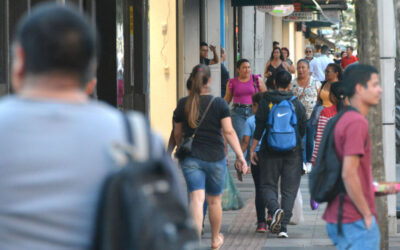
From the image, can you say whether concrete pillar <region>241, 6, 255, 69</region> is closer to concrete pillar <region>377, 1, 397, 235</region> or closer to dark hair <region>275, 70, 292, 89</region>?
dark hair <region>275, 70, 292, 89</region>

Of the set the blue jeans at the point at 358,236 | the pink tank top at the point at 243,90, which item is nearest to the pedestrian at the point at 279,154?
the blue jeans at the point at 358,236

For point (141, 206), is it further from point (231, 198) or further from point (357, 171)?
point (231, 198)

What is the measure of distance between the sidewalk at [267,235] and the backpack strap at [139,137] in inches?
252

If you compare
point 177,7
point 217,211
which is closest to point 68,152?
point 217,211

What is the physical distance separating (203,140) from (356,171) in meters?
3.32

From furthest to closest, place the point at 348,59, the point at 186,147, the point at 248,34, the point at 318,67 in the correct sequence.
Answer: the point at 248,34 → the point at 348,59 → the point at 318,67 → the point at 186,147

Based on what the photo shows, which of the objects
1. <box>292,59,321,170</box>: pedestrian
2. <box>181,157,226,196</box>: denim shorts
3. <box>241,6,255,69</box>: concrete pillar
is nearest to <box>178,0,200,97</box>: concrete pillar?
<box>292,59,321,170</box>: pedestrian

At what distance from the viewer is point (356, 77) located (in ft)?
18.0

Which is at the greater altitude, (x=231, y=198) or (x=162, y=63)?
(x=162, y=63)

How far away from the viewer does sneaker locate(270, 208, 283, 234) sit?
32.0ft

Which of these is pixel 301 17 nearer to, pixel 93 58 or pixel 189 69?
pixel 189 69

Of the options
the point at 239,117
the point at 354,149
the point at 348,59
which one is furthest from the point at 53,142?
the point at 348,59

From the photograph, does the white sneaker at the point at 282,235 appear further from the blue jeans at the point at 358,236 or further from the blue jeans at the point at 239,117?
the blue jeans at the point at 239,117

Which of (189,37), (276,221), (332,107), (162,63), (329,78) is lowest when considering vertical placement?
(276,221)
